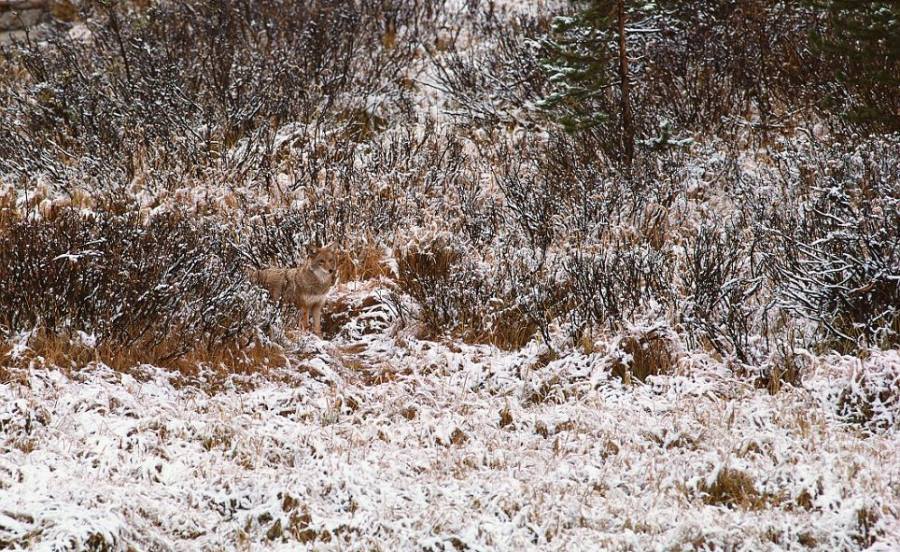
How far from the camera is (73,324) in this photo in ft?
18.9

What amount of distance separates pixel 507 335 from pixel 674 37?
6505mm

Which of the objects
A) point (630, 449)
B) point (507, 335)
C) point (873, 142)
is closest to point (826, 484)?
point (630, 449)

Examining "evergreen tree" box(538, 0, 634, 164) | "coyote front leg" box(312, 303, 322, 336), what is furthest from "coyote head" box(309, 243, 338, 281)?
"evergreen tree" box(538, 0, 634, 164)

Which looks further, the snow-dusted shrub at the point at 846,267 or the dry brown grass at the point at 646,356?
the dry brown grass at the point at 646,356

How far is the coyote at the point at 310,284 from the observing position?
651 centimetres

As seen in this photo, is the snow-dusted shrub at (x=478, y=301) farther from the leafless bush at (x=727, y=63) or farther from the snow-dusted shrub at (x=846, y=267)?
the leafless bush at (x=727, y=63)

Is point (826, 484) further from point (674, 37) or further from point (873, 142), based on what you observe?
point (674, 37)

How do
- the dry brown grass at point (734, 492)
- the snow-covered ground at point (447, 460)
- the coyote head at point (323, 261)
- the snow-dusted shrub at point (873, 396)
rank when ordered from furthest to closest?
the coyote head at point (323, 261) → the snow-dusted shrub at point (873, 396) → the dry brown grass at point (734, 492) → the snow-covered ground at point (447, 460)

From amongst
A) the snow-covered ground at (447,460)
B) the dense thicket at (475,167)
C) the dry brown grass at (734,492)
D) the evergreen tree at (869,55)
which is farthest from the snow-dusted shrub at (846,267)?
the evergreen tree at (869,55)

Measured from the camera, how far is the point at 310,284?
21.3 ft

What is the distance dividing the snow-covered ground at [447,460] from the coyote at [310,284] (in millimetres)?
713

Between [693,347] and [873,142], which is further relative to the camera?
[873,142]

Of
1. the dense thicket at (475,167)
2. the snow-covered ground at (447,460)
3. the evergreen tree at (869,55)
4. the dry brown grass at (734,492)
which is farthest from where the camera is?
the evergreen tree at (869,55)

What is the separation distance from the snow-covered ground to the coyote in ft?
2.34
